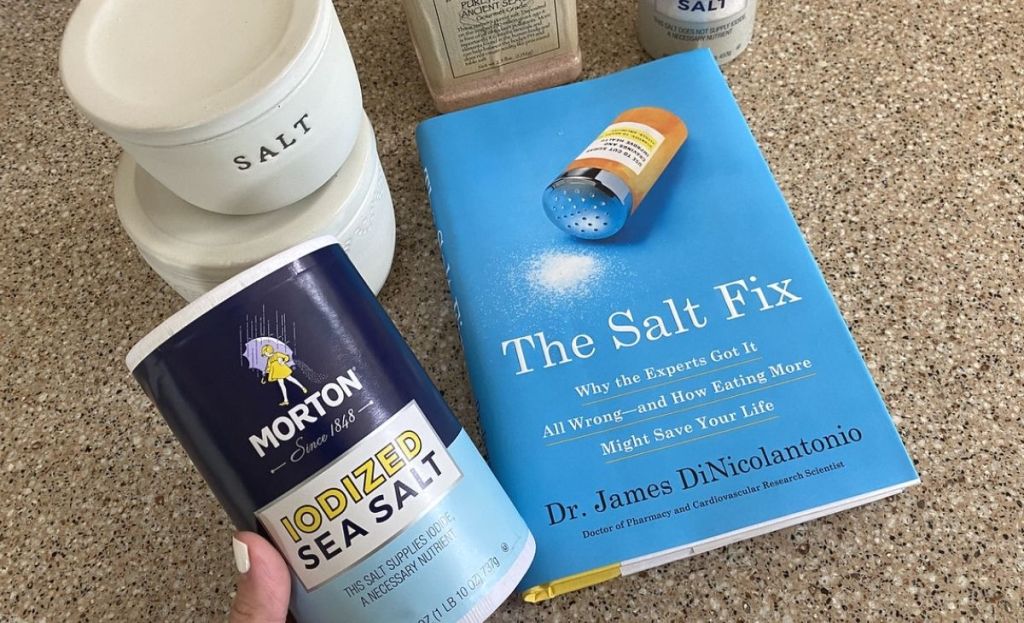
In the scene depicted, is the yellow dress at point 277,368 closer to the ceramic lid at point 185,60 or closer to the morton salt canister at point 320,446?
the morton salt canister at point 320,446

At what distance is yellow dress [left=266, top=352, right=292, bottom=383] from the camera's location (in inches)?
14.0

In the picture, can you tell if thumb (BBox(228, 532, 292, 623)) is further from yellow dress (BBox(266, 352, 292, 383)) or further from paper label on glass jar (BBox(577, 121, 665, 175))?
paper label on glass jar (BBox(577, 121, 665, 175))

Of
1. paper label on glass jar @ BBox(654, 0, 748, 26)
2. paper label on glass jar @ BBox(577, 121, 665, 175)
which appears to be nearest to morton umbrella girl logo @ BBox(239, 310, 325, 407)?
paper label on glass jar @ BBox(577, 121, 665, 175)

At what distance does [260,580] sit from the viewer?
37cm

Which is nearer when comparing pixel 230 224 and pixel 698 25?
pixel 230 224

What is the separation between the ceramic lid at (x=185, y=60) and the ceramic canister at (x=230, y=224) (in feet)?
0.27

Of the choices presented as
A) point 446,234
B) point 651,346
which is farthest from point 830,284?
point 446,234

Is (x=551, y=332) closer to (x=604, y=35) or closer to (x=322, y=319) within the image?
(x=322, y=319)

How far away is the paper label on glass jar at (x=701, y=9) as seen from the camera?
57cm

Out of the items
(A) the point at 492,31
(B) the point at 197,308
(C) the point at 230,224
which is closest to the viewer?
(B) the point at 197,308

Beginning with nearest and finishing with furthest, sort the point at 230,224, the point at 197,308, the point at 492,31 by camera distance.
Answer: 1. the point at 197,308
2. the point at 230,224
3. the point at 492,31

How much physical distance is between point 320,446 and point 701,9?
0.41m

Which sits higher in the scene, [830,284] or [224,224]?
[224,224]

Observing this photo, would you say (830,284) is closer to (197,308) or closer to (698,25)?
(698,25)
